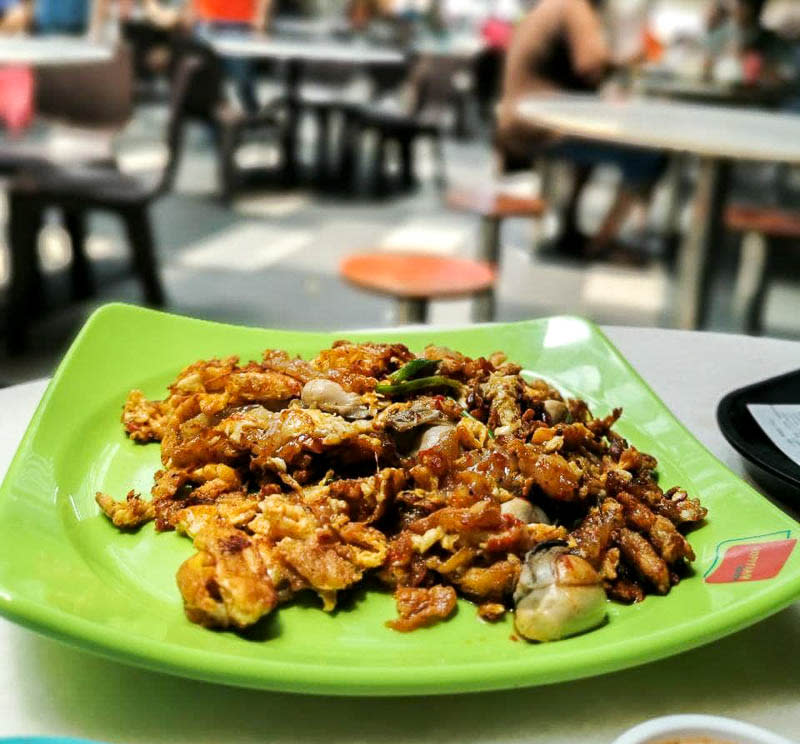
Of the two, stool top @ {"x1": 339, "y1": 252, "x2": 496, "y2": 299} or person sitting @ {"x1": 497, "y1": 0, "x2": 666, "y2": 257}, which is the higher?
person sitting @ {"x1": 497, "y1": 0, "x2": 666, "y2": 257}

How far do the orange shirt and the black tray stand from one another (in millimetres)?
8612

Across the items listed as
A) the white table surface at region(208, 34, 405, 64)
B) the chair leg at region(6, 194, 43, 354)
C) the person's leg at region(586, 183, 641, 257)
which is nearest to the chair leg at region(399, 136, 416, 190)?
the white table surface at region(208, 34, 405, 64)

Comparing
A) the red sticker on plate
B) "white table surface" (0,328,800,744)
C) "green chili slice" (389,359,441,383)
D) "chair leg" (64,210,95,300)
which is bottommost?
"chair leg" (64,210,95,300)

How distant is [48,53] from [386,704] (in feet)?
12.1

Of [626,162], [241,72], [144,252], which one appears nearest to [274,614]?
A: [144,252]

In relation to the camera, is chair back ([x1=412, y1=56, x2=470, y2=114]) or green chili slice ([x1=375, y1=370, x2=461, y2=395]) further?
chair back ([x1=412, y1=56, x2=470, y2=114])

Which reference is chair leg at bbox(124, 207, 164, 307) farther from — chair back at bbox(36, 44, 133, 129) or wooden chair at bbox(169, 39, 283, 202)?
wooden chair at bbox(169, 39, 283, 202)

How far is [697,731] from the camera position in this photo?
1.89ft

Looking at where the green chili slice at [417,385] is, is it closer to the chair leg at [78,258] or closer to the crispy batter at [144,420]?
the crispy batter at [144,420]

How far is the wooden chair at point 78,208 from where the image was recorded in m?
3.88

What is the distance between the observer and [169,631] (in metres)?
0.67

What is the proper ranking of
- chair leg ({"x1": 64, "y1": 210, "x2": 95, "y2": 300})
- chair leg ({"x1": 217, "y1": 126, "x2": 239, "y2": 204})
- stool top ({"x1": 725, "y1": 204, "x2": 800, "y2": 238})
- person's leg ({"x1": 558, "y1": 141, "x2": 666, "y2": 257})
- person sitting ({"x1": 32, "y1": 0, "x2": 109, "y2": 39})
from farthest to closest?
chair leg ({"x1": 217, "y1": 126, "x2": 239, "y2": 204}), person sitting ({"x1": 32, "y1": 0, "x2": 109, "y2": 39}), person's leg ({"x1": 558, "y1": 141, "x2": 666, "y2": 257}), chair leg ({"x1": 64, "y1": 210, "x2": 95, "y2": 300}), stool top ({"x1": 725, "y1": 204, "x2": 800, "y2": 238})

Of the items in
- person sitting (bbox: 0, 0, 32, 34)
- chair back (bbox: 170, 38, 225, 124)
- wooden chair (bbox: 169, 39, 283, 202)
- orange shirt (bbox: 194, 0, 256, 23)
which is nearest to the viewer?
chair back (bbox: 170, 38, 225, 124)

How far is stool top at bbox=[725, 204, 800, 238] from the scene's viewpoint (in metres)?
3.99
